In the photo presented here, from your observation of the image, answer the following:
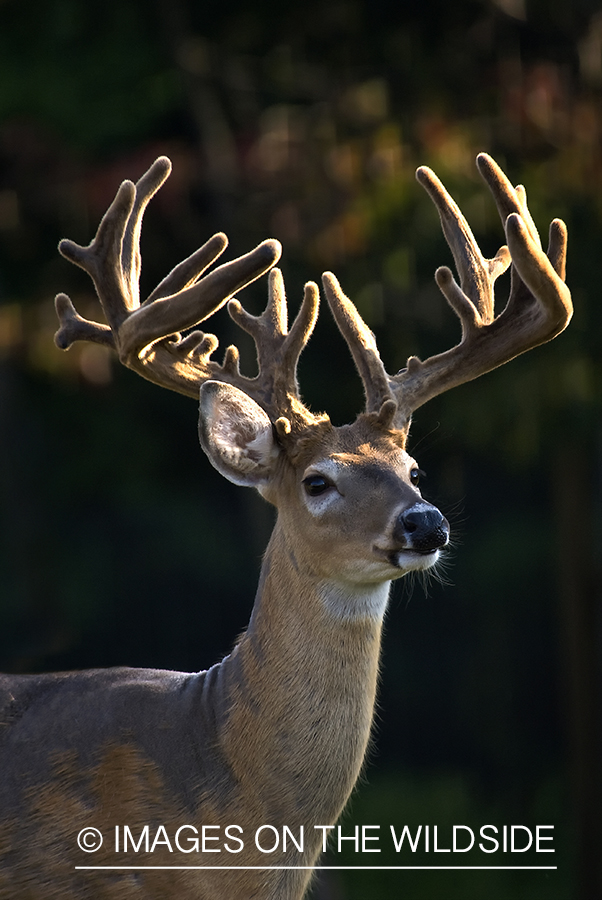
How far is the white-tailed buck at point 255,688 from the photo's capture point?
3895mm

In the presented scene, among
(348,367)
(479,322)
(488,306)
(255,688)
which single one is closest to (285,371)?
(479,322)

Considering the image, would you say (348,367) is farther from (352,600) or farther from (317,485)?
(352,600)

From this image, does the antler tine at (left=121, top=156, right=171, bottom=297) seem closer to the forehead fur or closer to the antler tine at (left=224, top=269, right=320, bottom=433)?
the antler tine at (left=224, top=269, right=320, bottom=433)

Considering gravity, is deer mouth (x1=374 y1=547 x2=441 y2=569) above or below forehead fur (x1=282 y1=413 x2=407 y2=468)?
below

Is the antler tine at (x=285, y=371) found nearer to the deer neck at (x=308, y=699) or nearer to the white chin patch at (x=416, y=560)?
the deer neck at (x=308, y=699)

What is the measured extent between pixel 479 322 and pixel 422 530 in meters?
1.01

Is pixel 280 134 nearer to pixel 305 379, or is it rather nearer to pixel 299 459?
pixel 305 379

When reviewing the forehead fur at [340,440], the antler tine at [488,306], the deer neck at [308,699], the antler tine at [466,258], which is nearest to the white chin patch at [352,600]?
the deer neck at [308,699]

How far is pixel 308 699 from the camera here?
4.00 metres

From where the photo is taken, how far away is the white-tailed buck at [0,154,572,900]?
12.8 feet

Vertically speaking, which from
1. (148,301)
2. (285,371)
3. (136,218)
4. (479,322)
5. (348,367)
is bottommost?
(285,371)

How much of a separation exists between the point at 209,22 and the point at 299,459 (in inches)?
286

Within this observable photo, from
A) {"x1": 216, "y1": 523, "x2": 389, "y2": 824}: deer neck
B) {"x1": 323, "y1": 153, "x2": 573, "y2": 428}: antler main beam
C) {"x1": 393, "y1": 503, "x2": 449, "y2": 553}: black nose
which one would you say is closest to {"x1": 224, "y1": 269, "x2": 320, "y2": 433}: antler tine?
{"x1": 323, "y1": 153, "x2": 573, "y2": 428}: antler main beam

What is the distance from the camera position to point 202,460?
13.8m
